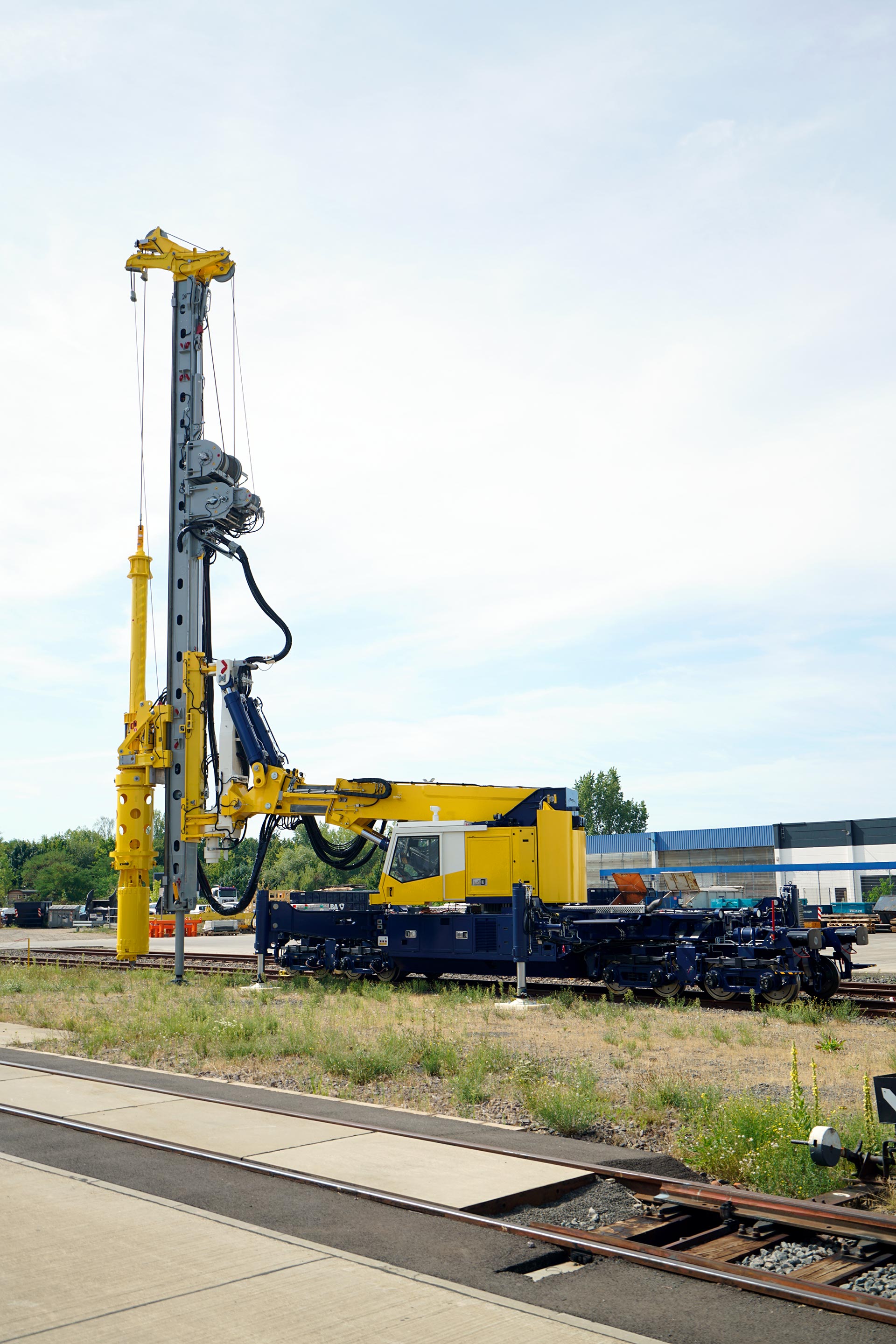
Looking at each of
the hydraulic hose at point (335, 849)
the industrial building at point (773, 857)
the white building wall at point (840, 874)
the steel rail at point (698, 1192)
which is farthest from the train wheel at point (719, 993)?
the white building wall at point (840, 874)

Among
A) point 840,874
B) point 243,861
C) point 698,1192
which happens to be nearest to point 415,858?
point 698,1192

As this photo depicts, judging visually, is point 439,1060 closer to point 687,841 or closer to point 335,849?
point 335,849

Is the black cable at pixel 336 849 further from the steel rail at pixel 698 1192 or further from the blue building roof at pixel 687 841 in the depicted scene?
the blue building roof at pixel 687 841

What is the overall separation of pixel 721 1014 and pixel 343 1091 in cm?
724

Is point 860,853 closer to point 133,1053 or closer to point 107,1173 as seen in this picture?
point 133,1053

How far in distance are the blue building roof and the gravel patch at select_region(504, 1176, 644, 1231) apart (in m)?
64.4

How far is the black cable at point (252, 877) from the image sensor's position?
70.4ft

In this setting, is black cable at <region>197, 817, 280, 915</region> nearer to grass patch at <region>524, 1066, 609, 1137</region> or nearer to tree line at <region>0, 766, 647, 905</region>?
grass patch at <region>524, 1066, 609, 1137</region>

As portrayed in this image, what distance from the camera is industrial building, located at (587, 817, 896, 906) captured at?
6347 centimetres

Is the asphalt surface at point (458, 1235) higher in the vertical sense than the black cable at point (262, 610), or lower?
lower

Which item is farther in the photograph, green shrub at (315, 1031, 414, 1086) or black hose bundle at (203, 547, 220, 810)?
black hose bundle at (203, 547, 220, 810)

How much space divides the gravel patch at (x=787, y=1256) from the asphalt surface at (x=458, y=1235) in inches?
19.2

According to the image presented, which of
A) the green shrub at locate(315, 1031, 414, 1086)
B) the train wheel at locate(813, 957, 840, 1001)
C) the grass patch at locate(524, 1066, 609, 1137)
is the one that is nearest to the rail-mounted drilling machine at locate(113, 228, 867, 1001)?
the train wheel at locate(813, 957, 840, 1001)

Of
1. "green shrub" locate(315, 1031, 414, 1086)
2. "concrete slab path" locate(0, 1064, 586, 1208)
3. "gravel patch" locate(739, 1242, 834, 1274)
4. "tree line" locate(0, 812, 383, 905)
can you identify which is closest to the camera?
"gravel patch" locate(739, 1242, 834, 1274)
